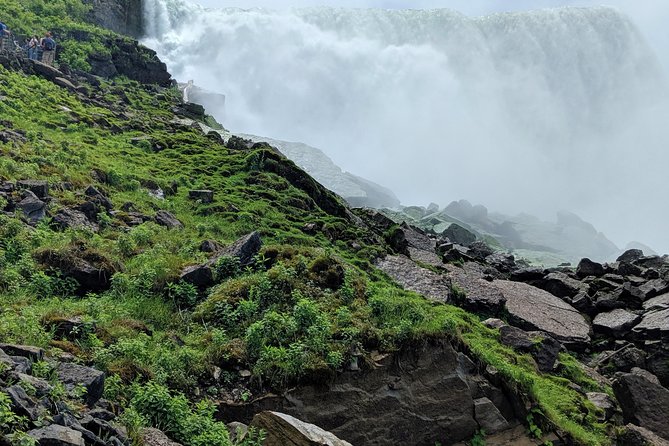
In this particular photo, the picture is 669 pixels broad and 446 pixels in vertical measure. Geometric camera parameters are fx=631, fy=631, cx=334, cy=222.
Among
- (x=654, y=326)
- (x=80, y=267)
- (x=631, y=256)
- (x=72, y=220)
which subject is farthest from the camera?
(x=631, y=256)

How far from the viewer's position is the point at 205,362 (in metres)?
9.33

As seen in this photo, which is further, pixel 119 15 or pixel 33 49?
pixel 119 15

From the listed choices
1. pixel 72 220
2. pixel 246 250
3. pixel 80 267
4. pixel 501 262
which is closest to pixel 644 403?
pixel 246 250

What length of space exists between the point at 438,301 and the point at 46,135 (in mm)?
14527

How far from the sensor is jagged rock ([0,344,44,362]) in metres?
6.99

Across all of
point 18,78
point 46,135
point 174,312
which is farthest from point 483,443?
point 18,78

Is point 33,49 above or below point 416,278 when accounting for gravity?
above

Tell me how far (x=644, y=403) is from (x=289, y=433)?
30.2 feet

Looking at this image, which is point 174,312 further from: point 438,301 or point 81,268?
point 438,301

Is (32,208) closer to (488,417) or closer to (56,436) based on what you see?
(56,436)

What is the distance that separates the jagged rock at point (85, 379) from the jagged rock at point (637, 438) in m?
9.78

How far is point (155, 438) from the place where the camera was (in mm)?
6863

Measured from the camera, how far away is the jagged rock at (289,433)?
7400mm

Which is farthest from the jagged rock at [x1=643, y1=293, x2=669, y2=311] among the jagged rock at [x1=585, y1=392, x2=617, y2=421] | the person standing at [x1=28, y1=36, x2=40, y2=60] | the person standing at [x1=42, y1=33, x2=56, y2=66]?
the person standing at [x1=28, y1=36, x2=40, y2=60]
